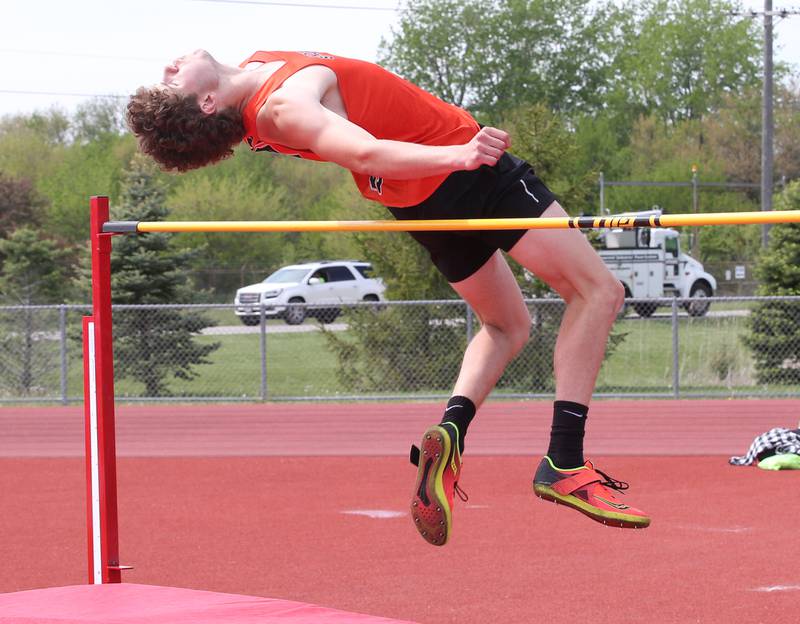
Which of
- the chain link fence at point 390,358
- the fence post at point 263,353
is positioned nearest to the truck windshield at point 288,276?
the chain link fence at point 390,358

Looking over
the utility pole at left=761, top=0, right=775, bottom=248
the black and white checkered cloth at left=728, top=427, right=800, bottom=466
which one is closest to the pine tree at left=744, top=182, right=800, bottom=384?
the black and white checkered cloth at left=728, top=427, right=800, bottom=466

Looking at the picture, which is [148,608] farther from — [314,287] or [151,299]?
[314,287]

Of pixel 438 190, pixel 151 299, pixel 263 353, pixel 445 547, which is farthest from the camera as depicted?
pixel 151 299

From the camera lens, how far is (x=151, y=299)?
16266 mm

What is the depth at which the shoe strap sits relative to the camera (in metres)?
3.59

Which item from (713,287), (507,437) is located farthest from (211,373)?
(713,287)

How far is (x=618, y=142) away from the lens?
60781mm

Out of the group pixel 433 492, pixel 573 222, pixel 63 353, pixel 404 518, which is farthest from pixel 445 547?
pixel 63 353

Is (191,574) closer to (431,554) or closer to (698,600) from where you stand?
(431,554)

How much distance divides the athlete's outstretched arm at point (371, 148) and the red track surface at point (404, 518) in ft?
10.00

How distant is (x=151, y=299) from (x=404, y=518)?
8969 mm

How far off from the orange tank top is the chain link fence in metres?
9.31

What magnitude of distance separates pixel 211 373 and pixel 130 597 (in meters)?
12.4

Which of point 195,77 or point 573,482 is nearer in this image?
point 195,77
